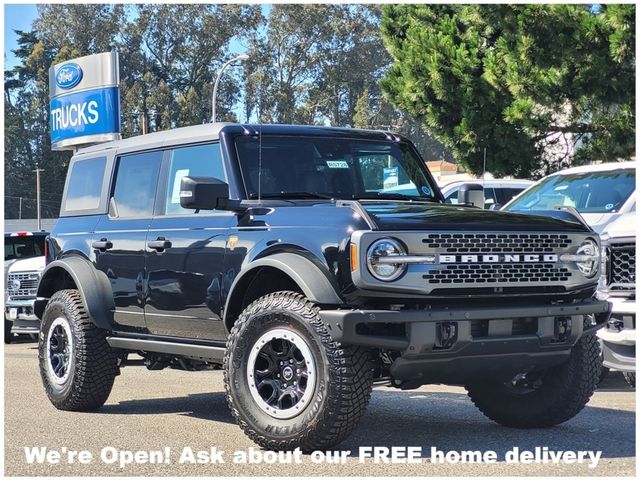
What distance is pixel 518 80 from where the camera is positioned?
1781 centimetres

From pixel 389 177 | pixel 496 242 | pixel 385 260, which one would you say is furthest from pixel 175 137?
pixel 496 242

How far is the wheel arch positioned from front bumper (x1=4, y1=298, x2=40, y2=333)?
9.77 m

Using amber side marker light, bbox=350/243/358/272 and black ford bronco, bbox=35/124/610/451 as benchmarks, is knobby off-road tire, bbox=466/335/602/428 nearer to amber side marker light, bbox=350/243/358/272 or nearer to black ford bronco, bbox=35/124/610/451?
Result: black ford bronco, bbox=35/124/610/451

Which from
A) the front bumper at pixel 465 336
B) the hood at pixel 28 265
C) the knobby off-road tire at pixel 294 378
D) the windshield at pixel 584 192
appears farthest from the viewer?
the hood at pixel 28 265

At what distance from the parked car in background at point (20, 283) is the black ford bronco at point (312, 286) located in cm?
753

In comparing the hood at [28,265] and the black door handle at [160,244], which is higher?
the black door handle at [160,244]

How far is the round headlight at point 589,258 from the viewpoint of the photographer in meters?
6.80

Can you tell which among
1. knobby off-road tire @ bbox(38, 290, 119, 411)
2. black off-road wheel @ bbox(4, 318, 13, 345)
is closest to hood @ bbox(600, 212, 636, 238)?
knobby off-road tire @ bbox(38, 290, 119, 411)

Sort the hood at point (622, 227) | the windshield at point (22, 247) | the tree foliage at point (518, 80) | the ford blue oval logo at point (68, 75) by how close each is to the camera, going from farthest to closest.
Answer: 1. the ford blue oval logo at point (68, 75)
2. the windshield at point (22, 247)
3. the tree foliage at point (518, 80)
4. the hood at point (622, 227)

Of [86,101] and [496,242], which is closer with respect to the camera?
[496,242]

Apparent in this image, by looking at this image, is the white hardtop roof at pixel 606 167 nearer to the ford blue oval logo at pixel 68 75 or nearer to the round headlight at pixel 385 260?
the round headlight at pixel 385 260

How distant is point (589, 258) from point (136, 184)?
11.7ft

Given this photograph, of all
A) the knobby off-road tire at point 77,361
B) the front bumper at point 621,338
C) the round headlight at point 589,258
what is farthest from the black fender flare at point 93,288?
the front bumper at point 621,338

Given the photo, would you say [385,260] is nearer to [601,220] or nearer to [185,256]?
[185,256]
